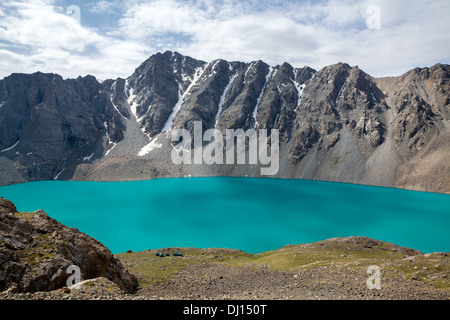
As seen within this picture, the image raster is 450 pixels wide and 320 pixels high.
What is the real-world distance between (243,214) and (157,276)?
5539 centimetres

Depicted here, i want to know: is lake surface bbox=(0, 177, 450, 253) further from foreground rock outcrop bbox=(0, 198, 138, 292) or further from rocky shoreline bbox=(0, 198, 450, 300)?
foreground rock outcrop bbox=(0, 198, 138, 292)

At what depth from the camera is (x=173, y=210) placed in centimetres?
9581

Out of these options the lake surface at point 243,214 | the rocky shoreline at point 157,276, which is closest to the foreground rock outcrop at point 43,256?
the rocky shoreline at point 157,276

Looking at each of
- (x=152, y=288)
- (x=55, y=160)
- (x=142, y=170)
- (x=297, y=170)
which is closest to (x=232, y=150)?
(x=297, y=170)

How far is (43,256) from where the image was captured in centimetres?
2230

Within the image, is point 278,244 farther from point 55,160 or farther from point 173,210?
point 55,160

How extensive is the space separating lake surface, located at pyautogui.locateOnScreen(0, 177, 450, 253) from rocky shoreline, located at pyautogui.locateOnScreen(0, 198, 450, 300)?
893 inches

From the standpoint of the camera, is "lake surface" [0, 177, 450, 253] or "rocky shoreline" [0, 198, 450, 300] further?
"lake surface" [0, 177, 450, 253]

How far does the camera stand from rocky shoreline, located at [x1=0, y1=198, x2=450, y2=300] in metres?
18.4

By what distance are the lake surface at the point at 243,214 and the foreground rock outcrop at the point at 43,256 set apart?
36.4 meters

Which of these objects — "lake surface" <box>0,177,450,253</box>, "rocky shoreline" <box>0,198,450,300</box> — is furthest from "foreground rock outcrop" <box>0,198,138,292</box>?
"lake surface" <box>0,177,450,253</box>

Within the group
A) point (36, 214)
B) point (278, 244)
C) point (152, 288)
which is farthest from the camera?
point (278, 244)
